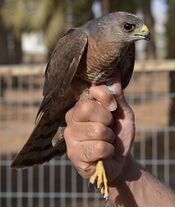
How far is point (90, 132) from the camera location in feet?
9.95

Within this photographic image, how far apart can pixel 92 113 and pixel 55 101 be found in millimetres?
755

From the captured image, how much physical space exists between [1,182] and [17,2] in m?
8.64

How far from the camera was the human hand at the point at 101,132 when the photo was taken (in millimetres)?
3018

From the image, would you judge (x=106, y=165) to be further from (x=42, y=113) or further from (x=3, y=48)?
(x=3, y=48)

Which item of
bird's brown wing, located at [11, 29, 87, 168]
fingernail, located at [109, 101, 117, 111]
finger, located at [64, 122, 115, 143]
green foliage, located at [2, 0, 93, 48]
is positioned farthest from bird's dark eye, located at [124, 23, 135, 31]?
green foliage, located at [2, 0, 93, 48]

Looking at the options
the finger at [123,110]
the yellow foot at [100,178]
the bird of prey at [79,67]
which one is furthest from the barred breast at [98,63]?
the yellow foot at [100,178]

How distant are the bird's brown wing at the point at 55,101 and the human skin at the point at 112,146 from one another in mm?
339

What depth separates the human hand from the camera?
3.02 metres

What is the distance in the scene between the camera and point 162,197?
3232 mm

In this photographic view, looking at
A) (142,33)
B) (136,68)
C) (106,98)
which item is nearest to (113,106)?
(106,98)

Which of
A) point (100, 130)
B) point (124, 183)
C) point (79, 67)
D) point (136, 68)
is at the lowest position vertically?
point (124, 183)

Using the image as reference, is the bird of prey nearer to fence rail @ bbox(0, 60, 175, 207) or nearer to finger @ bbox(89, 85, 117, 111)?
finger @ bbox(89, 85, 117, 111)

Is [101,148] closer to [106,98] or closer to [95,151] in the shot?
[95,151]

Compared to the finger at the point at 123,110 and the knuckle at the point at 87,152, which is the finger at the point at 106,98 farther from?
the knuckle at the point at 87,152
